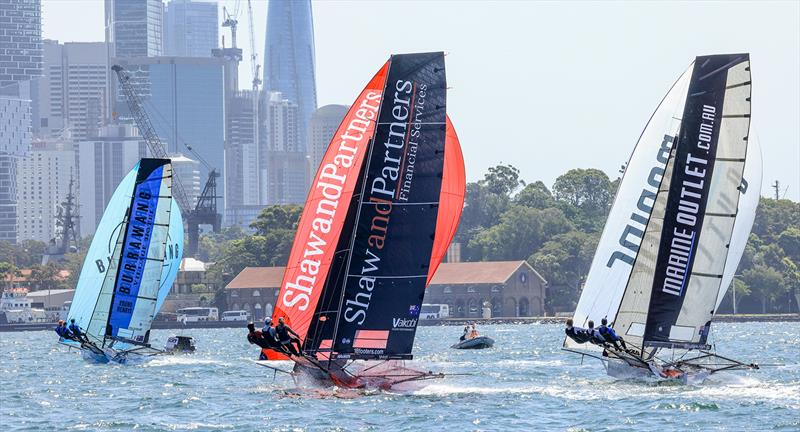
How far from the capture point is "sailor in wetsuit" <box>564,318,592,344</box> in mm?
34375

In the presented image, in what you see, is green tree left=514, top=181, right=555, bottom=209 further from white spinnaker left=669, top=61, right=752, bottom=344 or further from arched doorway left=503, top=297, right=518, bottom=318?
white spinnaker left=669, top=61, right=752, bottom=344

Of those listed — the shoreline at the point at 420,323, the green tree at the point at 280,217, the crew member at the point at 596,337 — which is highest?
the green tree at the point at 280,217

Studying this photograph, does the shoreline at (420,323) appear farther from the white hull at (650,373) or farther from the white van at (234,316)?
the white hull at (650,373)

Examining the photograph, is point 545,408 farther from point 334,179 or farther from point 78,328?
point 78,328

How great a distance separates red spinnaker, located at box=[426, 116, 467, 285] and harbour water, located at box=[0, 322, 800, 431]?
11.4 feet

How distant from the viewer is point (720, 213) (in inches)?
1374

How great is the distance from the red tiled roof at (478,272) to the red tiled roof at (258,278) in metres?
13.6

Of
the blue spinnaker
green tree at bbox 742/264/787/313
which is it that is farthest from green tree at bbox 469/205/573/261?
the blue spinnaker

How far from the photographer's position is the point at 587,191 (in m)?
164

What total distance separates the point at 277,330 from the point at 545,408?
5565mm

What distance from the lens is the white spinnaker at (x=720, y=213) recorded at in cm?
3469

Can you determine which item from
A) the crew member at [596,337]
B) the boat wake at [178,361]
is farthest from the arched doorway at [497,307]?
the crew member at [596,337]

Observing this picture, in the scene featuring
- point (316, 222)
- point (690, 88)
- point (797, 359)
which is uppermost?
point (690, 88)

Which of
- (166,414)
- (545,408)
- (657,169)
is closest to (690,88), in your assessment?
(657,169)
